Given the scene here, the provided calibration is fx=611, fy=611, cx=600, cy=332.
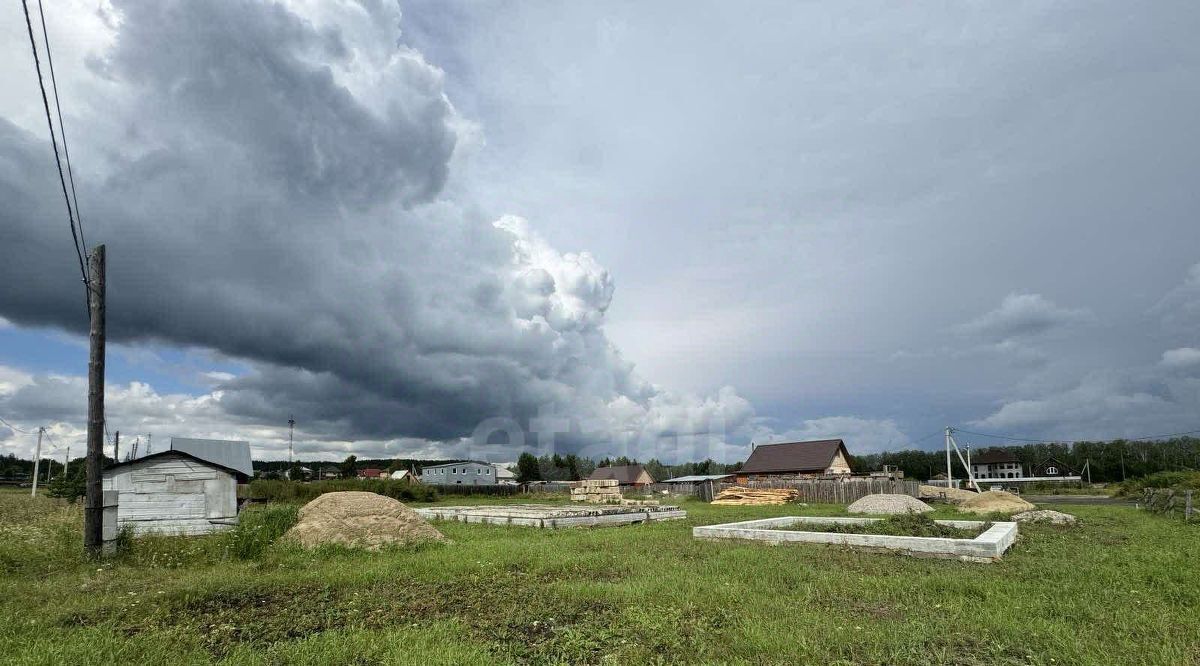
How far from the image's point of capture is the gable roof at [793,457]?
45719mm

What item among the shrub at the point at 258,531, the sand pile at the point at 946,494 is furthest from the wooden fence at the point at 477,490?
the shrub at the point at 258,531

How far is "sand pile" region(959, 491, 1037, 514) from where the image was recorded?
23.5m

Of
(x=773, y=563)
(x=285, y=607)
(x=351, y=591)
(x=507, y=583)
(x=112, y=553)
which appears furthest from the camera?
(x=112, y=553)

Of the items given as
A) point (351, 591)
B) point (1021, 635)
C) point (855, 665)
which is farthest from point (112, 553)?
point (1021, 635)

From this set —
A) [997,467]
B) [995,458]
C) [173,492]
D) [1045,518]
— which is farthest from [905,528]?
[997,467]

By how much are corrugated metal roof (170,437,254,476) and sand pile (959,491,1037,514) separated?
3697 cm

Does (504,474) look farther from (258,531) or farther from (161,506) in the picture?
(258,531)

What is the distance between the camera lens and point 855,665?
5176mm

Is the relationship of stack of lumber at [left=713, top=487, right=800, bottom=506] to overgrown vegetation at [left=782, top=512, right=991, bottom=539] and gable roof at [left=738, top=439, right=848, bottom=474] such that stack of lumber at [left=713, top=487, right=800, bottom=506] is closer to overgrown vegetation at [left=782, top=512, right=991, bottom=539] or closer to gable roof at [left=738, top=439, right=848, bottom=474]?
gable roof at [left=738, top=439, right=848, bottom=474]

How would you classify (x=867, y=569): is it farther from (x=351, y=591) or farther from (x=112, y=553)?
(x=112, y=553)

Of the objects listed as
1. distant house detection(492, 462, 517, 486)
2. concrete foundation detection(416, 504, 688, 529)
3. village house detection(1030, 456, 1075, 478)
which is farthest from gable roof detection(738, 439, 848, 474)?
village house detection(1030, 456, 1075, 478)

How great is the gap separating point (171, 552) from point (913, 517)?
615 inches

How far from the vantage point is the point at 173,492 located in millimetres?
20875

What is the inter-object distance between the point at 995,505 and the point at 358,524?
24.6 meters
